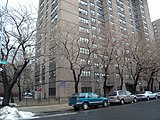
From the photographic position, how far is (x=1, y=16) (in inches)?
611

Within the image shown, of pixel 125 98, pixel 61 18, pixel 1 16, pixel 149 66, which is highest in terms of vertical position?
pixel 61 18

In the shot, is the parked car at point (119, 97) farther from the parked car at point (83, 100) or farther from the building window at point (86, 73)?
the building window at point (86, 73)

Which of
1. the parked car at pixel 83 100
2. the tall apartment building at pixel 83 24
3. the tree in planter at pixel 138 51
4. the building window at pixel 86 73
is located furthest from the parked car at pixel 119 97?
the building window at pixel 86 73

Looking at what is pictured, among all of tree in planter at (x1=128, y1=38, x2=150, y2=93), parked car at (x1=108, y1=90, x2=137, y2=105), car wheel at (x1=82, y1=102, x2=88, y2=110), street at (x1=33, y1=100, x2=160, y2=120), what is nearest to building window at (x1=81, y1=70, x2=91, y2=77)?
tree in planter at (x1=128, y1=38, x2=150, y2=93)

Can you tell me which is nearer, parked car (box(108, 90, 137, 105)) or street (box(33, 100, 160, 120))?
street (box(33, 100, 160, 120))

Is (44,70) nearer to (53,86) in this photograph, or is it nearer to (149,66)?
(53,86)

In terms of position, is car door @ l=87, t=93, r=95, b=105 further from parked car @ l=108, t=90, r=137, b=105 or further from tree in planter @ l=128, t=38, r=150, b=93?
tree in planter @ l=128, t=38, r=150, b=93

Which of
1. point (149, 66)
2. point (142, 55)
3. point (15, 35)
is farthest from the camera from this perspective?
point (149, 66)

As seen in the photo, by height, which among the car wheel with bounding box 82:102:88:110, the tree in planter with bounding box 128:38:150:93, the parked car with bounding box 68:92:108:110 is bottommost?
the car wheel with bounding box 82:102:88:110

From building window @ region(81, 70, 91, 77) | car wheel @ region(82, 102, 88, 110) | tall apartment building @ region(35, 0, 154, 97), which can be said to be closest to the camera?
car wheel @ region(82, 102, 88, 110)

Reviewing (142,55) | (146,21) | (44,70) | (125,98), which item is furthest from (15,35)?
(146,21)

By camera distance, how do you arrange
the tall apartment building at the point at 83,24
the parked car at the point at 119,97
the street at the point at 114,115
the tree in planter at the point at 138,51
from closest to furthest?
1. the street at the point at 114,115
2. the parked car at the point at 119,97
3. the tree in planter at the point at 138,51
4. the tall apartment building at the point at 83,24

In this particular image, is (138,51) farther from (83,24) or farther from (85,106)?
(83,24)

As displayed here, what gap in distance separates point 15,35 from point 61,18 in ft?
68.8
